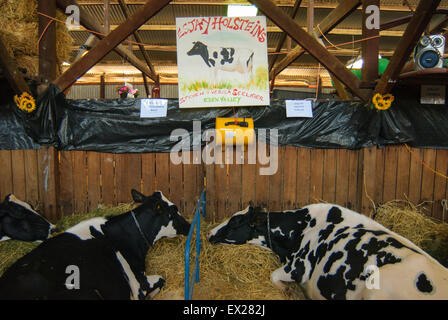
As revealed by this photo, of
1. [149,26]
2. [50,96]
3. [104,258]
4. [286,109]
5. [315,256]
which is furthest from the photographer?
[149,26]

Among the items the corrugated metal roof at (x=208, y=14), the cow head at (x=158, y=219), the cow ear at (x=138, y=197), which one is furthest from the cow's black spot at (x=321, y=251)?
the corrugated metal roof at (x=208, y=14)

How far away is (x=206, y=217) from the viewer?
12.5ft

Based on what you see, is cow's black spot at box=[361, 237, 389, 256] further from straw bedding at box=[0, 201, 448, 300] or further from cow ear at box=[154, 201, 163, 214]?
cow ear at box=[154, 201, 163, 214]

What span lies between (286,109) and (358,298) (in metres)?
2.53

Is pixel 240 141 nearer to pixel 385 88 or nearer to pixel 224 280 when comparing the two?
pixel 224 280

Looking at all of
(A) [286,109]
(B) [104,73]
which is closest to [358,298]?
(A) [286,109]

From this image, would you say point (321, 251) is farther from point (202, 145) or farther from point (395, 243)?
point (202, 145)

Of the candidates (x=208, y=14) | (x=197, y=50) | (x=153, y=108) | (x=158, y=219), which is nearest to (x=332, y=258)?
(x=158, y=219)

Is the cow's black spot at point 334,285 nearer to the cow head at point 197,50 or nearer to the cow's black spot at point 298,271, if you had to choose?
the cow's black spot at point 298,271

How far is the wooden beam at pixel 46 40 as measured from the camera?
3.47 meters

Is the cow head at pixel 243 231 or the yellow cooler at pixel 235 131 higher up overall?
the yellow cooler at pixel 235 131

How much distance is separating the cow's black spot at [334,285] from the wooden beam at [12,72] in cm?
425

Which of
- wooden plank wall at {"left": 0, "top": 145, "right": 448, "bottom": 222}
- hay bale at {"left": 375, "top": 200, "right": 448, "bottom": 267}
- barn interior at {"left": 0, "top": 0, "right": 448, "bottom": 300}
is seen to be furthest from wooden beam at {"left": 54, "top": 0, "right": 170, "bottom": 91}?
hay bale at {"left": 375, "top": 200, "right": 448, "bottom": 267}

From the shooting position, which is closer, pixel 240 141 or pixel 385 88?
pixel 385 88
